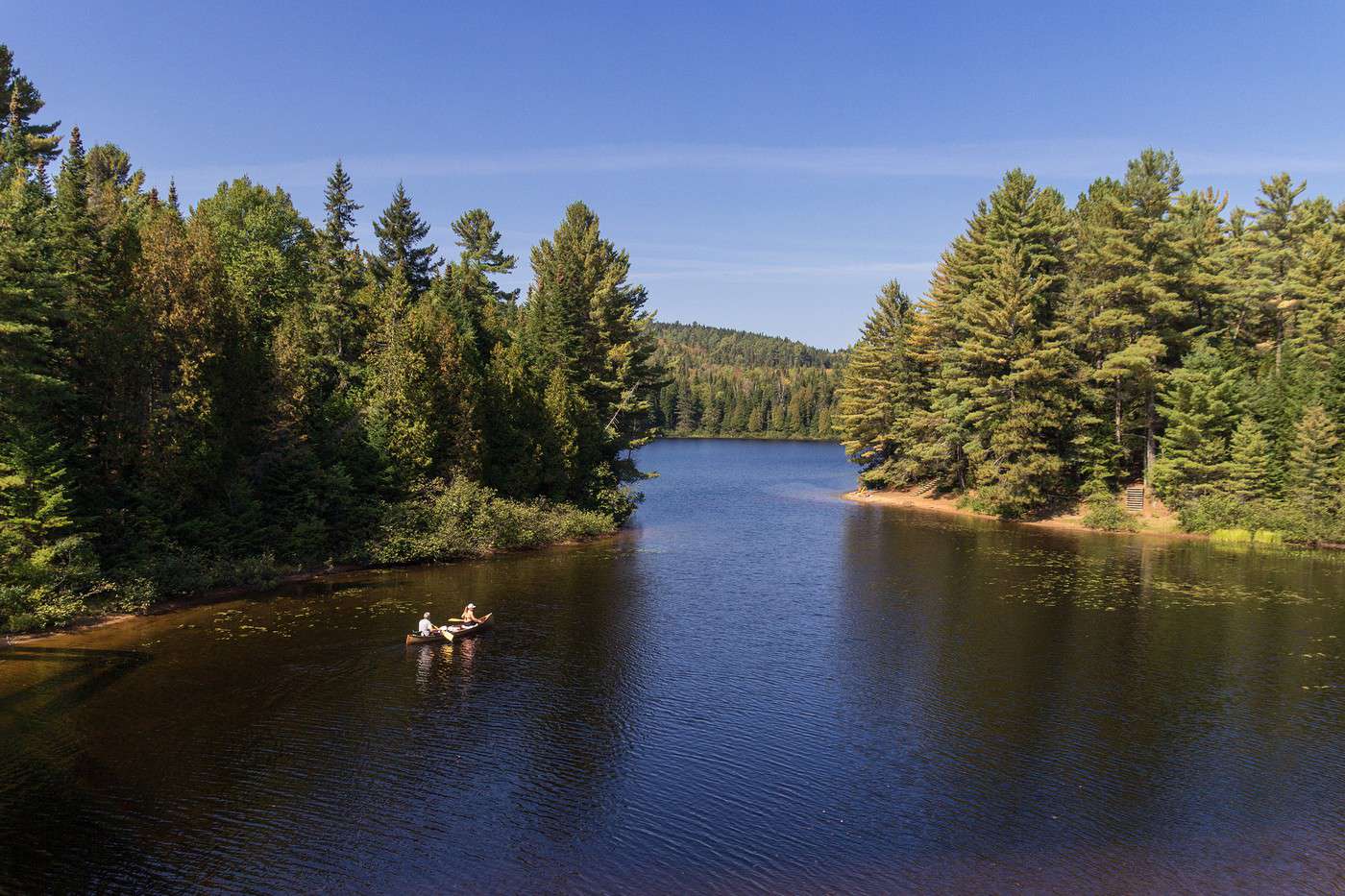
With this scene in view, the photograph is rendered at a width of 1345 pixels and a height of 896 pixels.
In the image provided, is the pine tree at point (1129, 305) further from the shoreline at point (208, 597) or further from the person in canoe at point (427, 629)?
the person in canoe at point (427, 629)

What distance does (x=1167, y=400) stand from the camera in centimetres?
5509

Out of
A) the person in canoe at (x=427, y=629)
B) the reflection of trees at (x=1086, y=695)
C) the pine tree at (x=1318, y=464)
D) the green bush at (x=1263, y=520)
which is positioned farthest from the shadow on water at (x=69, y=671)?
the pine tree at (x=1318, y=464)

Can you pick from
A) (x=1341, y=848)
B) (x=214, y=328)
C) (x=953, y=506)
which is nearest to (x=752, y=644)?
(x=1341, y=848)

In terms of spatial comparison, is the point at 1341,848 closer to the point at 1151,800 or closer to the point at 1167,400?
the point at 1151,800

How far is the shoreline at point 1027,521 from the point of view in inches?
2079

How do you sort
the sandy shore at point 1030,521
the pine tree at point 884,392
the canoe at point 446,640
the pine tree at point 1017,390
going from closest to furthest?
the canoe at point 446,640 → the sandy shore at point 1030,521 → the pine tree at point 1017,390 → the pine tree at point 884,392

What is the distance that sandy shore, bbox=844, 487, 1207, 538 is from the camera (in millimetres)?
53156

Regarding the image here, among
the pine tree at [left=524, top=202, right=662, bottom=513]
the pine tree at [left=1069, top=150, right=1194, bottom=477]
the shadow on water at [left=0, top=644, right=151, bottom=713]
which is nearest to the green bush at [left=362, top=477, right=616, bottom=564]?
the pine tree at [left=524, top=202, right=662, bottom=513]

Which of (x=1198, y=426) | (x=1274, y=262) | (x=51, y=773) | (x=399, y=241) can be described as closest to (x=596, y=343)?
(x=399, y=241)

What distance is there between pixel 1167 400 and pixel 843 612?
3656 centimetres

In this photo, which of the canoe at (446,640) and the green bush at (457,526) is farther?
the green bush at (457,526)

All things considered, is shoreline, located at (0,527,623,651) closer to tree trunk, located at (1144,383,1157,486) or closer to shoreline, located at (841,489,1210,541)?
shoreline, located at (841,489,1210,541)

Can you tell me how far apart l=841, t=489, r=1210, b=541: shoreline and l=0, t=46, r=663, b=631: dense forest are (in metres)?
24.6

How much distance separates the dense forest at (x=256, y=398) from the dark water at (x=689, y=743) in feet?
12.2
